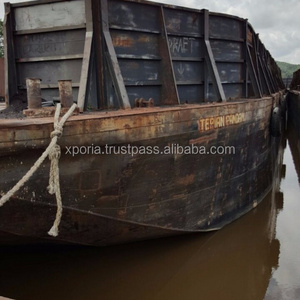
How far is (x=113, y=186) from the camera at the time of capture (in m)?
3.76

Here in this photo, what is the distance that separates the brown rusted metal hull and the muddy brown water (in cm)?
37

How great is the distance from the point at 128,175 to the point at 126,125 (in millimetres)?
592

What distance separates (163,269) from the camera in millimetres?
4480

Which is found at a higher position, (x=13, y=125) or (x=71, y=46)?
(x=71, y=46)

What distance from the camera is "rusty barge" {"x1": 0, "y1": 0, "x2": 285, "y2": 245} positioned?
342 centimetres

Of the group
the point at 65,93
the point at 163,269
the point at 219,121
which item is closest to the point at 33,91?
the point at 65,93

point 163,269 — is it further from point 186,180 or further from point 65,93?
point 65,93

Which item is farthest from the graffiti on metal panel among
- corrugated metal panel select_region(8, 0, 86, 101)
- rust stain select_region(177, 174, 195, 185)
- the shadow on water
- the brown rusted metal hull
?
the shadow on water

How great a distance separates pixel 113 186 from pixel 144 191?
1.50 feet

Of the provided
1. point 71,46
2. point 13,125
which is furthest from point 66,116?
point 71,46

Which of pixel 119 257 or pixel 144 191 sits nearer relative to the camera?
pixel 144 191

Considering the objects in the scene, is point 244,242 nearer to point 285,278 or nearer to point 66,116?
point 285,278

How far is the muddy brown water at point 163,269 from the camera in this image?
160 inches

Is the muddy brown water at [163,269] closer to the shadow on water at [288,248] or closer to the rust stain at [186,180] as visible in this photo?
the shadow on water at [288,248]
